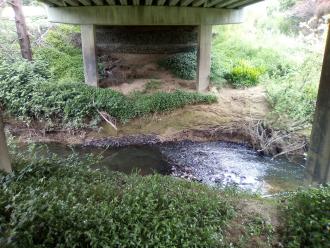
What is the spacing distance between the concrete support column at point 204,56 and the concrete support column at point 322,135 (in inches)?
294

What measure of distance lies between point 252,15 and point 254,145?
16.1 meters

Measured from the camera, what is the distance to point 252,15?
74.5ft

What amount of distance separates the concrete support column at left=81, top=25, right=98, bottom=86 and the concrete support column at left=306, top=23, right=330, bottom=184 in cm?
900

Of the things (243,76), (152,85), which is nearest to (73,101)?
(152,85)

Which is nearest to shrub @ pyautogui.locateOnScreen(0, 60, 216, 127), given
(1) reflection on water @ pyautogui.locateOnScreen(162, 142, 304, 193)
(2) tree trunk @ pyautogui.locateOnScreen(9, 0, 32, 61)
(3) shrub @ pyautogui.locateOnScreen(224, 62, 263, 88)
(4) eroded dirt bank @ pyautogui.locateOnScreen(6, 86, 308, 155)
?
(4) eroded dirt bank @ pyautogui.locateOnScreen(6, 86, 308, 155)

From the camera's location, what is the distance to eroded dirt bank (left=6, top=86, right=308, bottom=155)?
34.2 feet

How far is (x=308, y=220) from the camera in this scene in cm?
347

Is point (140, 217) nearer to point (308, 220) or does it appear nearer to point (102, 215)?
point (102, 215)

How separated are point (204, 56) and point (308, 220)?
9897mm

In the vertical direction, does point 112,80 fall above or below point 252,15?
below

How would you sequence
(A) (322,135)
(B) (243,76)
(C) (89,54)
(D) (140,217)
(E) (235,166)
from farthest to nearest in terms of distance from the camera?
(B) (243,76)
(C) (89,54)
(E) (235,166)
(A) (322,135)
(D) (140,217)

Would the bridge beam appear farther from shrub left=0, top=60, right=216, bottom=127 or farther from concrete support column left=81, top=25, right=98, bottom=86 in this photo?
shrub left=0, top=60, right=216, bottom=127

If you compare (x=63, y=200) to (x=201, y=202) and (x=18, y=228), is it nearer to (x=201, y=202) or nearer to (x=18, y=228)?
(x=18, y=228)

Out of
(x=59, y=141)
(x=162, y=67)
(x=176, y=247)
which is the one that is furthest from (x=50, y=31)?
(x=176, y=247)
